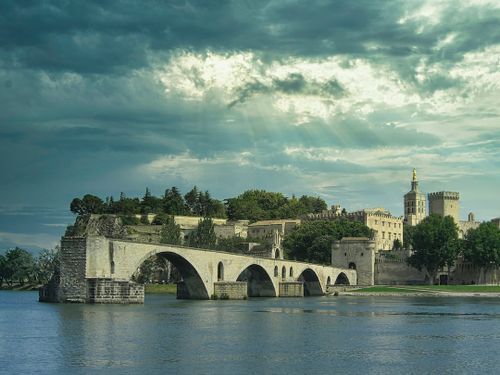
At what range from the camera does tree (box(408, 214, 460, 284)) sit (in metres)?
115

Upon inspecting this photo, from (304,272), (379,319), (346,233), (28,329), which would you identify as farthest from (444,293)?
(28,329)

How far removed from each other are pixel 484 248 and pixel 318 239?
78.5 feet

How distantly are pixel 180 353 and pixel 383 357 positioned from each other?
803cm

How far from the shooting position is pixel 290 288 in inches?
3748

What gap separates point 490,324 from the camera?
166 feet

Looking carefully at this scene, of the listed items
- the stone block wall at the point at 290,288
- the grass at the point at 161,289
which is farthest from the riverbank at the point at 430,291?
the grass at the point at 161,289

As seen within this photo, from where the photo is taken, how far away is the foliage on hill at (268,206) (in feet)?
553

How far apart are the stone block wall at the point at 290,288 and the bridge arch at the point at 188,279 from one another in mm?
19446

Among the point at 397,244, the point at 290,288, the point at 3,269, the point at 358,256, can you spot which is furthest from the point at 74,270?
the point at 397,244

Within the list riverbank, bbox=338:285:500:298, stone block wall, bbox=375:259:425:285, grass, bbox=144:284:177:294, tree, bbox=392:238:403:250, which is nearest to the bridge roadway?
riverbank, bbox=338:285:500:298

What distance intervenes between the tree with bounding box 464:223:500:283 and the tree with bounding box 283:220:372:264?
60.1ft

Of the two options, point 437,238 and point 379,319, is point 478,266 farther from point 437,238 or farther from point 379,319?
point 379,319

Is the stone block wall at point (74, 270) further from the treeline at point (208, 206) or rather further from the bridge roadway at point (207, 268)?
the treeline at point (208, 206)

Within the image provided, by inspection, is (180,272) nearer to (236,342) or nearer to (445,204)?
(236,342)
